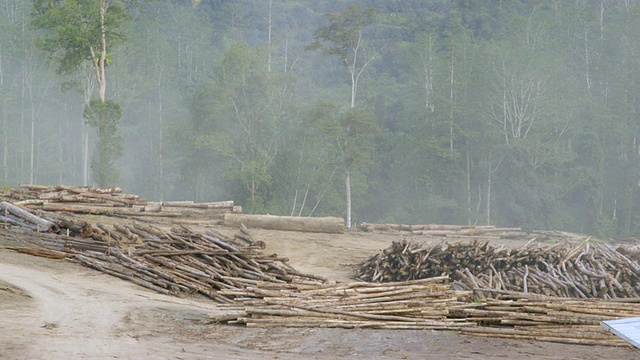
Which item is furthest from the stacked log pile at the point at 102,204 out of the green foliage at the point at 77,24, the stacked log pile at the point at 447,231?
the green foliage at the point at 77,24

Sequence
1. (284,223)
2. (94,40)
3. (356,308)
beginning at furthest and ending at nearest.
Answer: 1. (94,40)
2. (284,223)
3. (356,308)

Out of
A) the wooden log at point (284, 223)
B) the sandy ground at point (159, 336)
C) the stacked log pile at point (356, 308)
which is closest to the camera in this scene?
the sandy ground at point (159, 336)

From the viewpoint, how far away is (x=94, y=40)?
1334 inches

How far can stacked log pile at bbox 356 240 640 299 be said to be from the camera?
15914mm

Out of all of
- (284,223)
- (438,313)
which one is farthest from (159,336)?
(284,223)

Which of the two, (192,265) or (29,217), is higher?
(29,217)

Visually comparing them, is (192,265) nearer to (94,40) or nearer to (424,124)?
(94,40)

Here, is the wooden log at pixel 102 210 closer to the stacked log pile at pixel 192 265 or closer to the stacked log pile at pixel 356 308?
the stacked log pile at pixel 192 265

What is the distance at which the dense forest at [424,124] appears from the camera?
40.3 m

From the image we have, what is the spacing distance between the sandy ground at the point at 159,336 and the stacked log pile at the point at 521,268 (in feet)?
18.6

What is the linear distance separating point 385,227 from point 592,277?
13041 millimetres

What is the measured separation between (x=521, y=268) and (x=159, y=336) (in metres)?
9.71

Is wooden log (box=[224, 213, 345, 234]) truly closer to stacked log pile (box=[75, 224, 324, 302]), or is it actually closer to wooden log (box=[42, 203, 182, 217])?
wooden log (box=[42, 203, 182, 217])

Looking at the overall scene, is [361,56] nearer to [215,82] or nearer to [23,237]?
[215,82]
